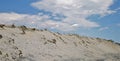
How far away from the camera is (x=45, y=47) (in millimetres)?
30812

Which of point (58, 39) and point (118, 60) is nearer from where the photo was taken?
point (58, 39)

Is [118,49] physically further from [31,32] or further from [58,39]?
[31,32]

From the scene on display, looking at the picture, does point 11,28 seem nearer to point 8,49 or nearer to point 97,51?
point 8,49

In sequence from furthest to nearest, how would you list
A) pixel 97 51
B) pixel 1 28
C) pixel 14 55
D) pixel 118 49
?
pixel 118 49, pixel 97 51, pixel 1 28, pixel 14 55

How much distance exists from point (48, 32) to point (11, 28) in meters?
6.00

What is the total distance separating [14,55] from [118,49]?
2700cm

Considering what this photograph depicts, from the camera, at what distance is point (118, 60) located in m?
41.2

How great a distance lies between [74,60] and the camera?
1255 inches

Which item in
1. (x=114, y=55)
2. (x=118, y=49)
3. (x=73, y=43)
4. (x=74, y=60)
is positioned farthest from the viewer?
(x=118, y=49)

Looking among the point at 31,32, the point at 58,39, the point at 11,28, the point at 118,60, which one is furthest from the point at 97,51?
the point at 11,28

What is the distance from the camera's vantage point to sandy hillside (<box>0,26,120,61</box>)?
26812 millimetres

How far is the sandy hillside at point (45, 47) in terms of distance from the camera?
26.8 meters

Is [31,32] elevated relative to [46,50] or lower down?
elevated

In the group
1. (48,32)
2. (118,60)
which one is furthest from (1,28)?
Result: (118,60)
